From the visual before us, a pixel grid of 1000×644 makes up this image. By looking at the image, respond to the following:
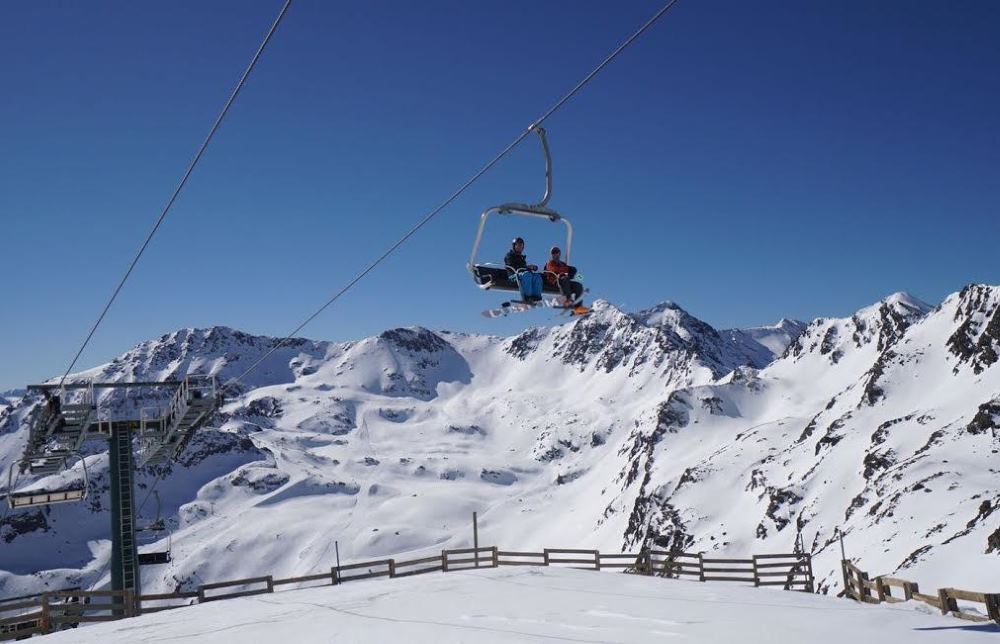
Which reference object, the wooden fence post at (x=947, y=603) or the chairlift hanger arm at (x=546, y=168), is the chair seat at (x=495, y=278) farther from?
the wooden fence post at (x=947, y=603)

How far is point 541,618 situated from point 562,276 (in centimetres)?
842

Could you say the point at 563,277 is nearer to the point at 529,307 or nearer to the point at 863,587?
the point at 529,307

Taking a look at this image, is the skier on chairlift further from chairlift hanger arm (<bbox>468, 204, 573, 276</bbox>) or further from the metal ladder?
the metal ladder

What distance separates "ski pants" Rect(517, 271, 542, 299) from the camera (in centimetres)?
1488

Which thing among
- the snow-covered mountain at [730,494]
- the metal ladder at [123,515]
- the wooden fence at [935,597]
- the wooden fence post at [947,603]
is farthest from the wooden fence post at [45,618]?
the wooden fence post at [947,603]

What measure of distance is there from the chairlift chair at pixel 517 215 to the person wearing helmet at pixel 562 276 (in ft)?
0.22

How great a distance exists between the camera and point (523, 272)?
14922mm

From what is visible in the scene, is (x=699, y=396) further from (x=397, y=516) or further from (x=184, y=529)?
(x=184, y=529)

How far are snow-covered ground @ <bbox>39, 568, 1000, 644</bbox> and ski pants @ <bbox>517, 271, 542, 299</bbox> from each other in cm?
703

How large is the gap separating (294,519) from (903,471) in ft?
408

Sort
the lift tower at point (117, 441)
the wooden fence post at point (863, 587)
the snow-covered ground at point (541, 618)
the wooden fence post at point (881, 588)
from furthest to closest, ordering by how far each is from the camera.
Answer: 1. the lift tower at point (117, 441)
2. the wooden fence post at point (863, 587)
3. the wooden fence post at point (881, 588)
4. the snow-covered ground at point (541, 618)

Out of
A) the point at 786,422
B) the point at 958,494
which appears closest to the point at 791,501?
the point at 958,494

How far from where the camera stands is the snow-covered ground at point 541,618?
15.2 meters

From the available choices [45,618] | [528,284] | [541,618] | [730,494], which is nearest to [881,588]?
[541,618]
